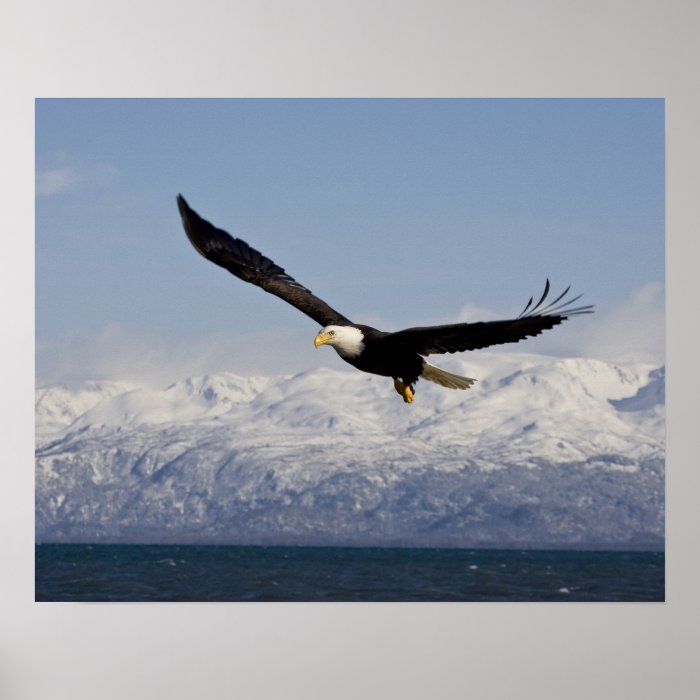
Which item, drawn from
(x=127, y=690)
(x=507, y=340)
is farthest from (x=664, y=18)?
(x=127, y=690)

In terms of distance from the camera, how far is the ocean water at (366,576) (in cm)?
531

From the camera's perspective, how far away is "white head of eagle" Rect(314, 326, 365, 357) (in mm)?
5266

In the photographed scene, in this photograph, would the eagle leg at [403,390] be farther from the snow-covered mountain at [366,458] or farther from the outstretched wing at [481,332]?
the outstretched wing at [481,332]

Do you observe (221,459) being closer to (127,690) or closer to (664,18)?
(127,690)

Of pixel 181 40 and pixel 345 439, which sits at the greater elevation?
pixel 181 40

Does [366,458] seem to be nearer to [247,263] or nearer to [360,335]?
[360,335]

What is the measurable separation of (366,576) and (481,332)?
1074mm

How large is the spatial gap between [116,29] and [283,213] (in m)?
0.89

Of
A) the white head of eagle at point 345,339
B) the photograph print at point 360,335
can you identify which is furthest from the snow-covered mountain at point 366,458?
the white head of eagle at point 345,339

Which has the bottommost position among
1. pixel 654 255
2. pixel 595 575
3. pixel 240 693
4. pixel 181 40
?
pixel 240 693

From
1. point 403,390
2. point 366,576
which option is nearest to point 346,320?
point 403,390

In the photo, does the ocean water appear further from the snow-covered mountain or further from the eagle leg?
the eagle leg

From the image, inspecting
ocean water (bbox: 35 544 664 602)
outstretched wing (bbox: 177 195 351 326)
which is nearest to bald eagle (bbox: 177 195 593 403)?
outstretched wing (bbox: 177 195 351 326)

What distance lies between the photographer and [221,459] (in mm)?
5512
